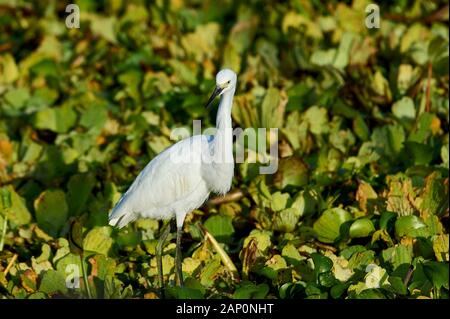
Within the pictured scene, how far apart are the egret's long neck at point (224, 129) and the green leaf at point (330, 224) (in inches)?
26.9

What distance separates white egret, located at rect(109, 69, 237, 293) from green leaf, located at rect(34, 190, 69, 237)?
1.54ft

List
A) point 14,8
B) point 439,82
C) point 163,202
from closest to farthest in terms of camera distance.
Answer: point 163,202, point 439,82, point 14,8

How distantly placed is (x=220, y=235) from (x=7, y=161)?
1419 millimetres

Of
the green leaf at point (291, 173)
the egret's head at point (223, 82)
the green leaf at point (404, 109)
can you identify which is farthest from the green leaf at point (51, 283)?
the green leaf at point (404, 109)

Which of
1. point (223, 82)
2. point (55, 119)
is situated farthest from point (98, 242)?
point (55, 119)

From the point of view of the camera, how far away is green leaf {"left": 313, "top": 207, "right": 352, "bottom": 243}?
175 inches

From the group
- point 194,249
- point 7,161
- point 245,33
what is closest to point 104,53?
point 245,33

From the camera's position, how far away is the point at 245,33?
6727mm

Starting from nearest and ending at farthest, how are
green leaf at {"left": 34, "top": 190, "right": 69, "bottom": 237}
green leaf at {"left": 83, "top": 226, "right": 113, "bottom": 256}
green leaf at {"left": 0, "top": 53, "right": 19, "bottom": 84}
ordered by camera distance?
green leaf at {"left": 83, "top": 226, "right": 113, "bottom": 256}, green leaf at {"left": 34, "top": 190, "right": 69, "bottom": 237}, green leaf at {"left": 0, "top": 53, "right": 19, "bottom": 84}

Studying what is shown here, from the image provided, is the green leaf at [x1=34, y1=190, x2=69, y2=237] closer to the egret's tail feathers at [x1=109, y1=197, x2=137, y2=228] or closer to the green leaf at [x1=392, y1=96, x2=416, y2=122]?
the egret's tail feathers at [x1=109, y1=197, x2=137, y2=228]

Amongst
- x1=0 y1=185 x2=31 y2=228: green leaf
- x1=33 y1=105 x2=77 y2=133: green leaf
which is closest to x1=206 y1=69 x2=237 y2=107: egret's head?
x1=0 y1=185 x2=31 y2=228: green leaf

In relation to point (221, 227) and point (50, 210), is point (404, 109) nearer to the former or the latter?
point (221, 227)

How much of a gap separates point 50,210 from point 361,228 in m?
1.44
